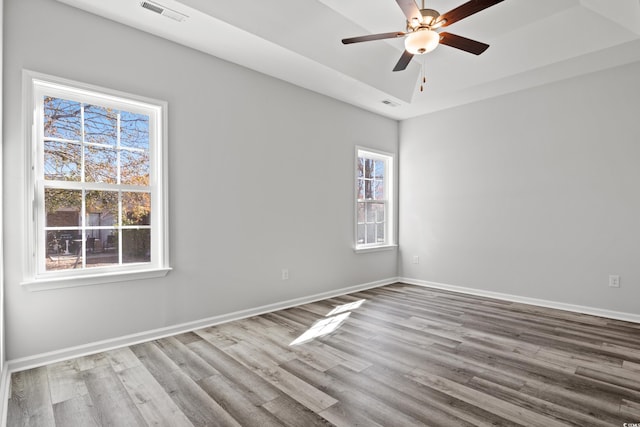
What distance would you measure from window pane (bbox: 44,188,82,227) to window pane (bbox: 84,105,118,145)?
1.60 ft

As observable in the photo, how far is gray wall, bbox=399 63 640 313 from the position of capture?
3.79m

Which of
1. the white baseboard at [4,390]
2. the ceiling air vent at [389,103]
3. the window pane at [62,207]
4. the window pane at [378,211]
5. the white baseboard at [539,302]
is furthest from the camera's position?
the window pane at [378,211]

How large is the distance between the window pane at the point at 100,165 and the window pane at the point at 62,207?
18 centimetres

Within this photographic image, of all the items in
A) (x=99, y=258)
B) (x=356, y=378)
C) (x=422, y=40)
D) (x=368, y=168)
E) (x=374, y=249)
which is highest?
(x=422, y=40)

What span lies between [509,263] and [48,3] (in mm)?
5532

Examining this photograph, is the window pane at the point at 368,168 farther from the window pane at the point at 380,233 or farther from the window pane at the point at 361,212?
the window pane at the point at 380,233

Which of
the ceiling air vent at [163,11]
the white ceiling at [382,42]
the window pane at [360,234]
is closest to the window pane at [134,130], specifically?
the white ceiling at [382,42]

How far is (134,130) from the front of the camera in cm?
312

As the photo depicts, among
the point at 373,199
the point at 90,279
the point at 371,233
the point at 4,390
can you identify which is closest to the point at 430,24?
the point at 373,199

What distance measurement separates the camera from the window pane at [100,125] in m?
2.88

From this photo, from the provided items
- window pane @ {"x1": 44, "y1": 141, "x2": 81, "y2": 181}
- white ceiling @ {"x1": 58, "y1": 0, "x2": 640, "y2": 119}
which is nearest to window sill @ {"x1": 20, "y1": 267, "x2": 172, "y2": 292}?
window pane @ {"x1": 44, "y1": 141, "x2": 81, "y2": 181}

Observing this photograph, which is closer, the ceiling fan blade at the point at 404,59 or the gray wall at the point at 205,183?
the gray wall at the point at 205,183

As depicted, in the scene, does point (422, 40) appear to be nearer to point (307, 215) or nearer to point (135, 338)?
point (307, 215)

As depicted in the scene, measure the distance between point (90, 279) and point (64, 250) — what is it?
309 mm
